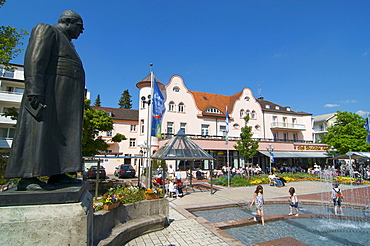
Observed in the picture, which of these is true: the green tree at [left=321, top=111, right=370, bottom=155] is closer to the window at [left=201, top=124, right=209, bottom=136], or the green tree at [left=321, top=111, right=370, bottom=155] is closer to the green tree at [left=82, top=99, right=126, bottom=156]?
the window at [left=201, top=124, right=209, bottom=136]

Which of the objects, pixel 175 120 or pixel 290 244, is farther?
pixel 175 120

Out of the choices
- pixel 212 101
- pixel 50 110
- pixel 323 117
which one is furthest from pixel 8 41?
pixel 323 117

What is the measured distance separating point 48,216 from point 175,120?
2617 centimetres

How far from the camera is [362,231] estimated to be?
7.54 m

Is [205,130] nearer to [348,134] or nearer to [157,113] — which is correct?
[157,113]

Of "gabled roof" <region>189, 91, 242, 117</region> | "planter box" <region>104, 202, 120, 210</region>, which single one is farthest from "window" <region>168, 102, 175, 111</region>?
"planter box" <region>104, 202, 120, 210</region>

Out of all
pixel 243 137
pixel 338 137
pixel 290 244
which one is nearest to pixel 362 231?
pixel 290 244

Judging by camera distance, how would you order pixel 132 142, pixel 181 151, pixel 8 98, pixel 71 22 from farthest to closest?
pixel 132 142, pixel 8 98, pixel 181 151, pixel 71 22

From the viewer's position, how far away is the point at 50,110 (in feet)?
9.37

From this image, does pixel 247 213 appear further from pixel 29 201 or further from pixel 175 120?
pixel 175 120

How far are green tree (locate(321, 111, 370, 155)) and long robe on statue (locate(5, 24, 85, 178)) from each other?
36.6 meters

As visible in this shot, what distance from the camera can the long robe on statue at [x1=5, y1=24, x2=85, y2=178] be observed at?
8.68ft

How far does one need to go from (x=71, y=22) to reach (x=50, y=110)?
57.4 inches

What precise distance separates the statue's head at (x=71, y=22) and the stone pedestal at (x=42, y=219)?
2375mm
